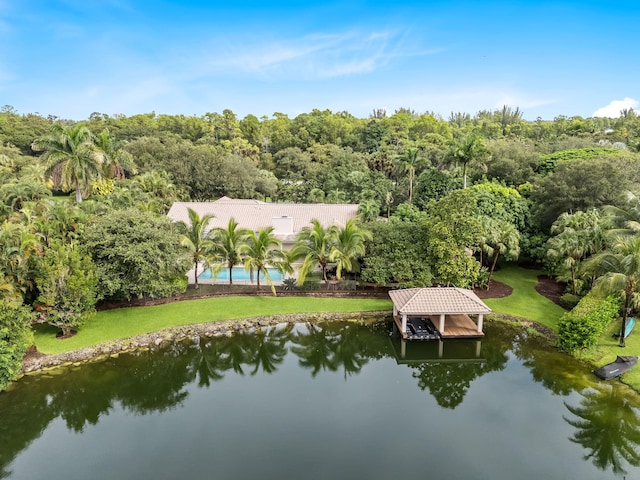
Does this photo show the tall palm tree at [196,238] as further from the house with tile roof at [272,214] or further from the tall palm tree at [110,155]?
the tall palm tree at [110,155]

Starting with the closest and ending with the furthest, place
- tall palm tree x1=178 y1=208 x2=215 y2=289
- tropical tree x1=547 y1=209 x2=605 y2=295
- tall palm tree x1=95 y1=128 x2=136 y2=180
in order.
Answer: tropical tree x1=547 y1=209 x2=605 y2=295, tall palm tree x1=178 y1=208 x2=215 y2=289, tall palm tree x1=95 y1=128 x2=136 y2=180

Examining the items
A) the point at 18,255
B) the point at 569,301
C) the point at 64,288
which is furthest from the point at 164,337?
the point at 569,301

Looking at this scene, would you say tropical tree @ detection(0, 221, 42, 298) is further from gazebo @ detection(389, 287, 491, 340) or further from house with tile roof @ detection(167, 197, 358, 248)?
gazebo @ detection(389, 287, 491, 340)

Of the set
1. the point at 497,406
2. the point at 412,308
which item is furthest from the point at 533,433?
the point at 412,308

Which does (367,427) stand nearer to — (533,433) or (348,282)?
(533,433)

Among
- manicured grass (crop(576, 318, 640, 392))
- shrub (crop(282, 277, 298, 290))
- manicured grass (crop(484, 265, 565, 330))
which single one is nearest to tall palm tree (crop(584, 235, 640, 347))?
manicured grass (crop(576, 318, 640, 392))

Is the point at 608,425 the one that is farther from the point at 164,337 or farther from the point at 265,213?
the point at 265,213
